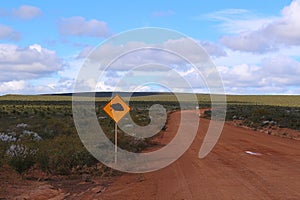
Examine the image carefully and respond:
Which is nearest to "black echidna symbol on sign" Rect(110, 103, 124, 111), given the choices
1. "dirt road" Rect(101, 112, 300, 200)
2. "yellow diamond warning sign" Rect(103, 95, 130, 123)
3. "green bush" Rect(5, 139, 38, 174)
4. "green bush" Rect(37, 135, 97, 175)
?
"yellow diamond warning sign" Rect(103, 95, 130, 123)

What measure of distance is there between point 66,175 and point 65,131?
1123cm

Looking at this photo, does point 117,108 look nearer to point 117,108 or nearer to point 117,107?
point 117,108

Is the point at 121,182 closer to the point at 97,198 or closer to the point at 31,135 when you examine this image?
the point at 97,198

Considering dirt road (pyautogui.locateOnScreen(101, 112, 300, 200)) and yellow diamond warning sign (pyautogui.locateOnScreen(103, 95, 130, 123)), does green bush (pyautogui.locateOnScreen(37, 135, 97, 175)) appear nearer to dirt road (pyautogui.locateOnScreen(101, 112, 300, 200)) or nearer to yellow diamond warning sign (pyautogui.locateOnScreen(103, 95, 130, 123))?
yellow diamond warning sign (pyautogui.locateOnScreen(103, 95, 130, 123))

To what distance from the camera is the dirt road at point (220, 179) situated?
10.1 meters

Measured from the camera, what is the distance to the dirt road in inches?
399

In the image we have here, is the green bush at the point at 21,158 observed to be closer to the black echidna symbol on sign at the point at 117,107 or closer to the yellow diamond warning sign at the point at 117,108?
the yellow diamond warning sign at the point at 117,108

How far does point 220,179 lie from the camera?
12.1 metres

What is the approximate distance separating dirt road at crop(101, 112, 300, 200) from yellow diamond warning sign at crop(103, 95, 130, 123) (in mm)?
2390

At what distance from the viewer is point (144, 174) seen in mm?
13586

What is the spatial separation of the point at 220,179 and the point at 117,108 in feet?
15.8

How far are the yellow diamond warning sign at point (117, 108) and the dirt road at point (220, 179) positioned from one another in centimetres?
239

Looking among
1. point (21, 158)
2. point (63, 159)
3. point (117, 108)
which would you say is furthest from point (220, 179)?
point (21, 158)

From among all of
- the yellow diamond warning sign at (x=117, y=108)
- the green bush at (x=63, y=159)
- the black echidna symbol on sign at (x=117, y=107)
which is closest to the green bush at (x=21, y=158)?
the green bush at (x=63, y=159)
